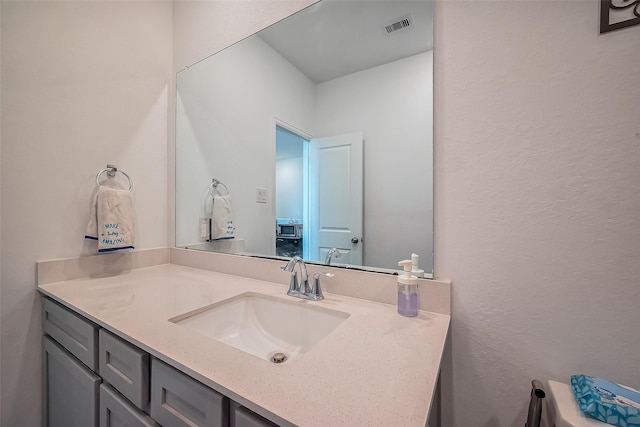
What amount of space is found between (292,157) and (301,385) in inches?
35.4

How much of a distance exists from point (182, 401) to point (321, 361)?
32 cm

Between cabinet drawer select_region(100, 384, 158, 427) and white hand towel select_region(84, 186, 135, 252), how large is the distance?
0.65m

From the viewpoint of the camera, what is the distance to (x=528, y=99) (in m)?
0.65

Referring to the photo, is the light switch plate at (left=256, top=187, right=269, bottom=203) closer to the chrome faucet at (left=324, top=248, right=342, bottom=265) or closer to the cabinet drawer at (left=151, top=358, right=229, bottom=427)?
the chrome faucet at (left=324, top=248, right=342, bottom=265)

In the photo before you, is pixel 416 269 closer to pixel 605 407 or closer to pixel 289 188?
pixel 605 407

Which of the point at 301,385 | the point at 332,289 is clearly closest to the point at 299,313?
the point at 332,289

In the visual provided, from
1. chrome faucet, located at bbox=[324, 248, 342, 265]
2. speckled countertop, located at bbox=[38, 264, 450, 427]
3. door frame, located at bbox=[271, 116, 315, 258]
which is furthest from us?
door frame, located at bbox=[271, 116, 315, 258]

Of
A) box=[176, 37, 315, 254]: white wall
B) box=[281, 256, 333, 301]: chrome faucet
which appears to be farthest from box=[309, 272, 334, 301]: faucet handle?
box=[176, 37, 315, 254]: white wall

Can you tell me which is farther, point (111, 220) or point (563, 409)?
point (111, 220)

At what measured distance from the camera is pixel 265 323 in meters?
0.92

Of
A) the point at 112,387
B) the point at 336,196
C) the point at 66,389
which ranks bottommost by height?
the point at 66,389

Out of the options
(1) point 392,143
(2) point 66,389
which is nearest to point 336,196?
(1) point 392,143

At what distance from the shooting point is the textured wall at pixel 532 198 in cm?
57

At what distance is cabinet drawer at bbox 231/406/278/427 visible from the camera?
0.41 metres
